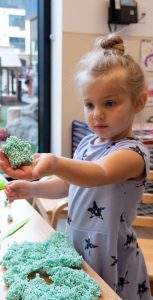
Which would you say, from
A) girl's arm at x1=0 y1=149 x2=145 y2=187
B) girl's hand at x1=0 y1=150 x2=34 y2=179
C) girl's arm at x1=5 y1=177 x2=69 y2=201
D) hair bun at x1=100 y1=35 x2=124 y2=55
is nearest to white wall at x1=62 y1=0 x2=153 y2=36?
hair bun at x1=100 y1=35 x2=124 y2=55

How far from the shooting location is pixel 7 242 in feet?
2.75

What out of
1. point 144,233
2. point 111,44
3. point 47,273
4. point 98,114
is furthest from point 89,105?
point 144,233

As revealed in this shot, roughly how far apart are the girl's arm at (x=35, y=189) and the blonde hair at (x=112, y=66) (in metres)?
0.29

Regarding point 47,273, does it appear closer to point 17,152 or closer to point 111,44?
point 17,152

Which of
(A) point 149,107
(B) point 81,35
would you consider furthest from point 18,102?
(A) point 149,107

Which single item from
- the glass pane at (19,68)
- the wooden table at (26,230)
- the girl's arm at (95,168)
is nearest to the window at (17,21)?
the glass pane at (19,68)

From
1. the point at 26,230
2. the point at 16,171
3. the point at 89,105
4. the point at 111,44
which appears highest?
the point at 111,44

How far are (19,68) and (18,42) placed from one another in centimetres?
16

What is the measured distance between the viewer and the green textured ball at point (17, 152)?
644mm

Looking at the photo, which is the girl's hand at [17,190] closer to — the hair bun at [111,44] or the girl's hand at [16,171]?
the girl's hand at [16,171]

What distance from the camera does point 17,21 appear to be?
209cm

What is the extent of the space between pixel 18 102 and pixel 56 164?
166 centimetres

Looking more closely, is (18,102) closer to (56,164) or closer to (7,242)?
(7,242)

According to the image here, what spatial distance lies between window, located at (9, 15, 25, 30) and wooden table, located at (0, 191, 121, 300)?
1341 millimetres
